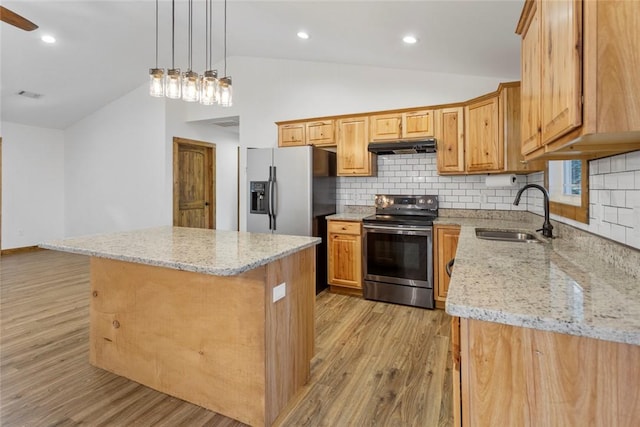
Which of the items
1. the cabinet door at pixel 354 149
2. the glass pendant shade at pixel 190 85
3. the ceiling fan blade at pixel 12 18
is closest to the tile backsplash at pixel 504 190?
the cabinet door at pixel 354 149

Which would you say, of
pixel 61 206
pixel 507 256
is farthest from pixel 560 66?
pixel 61 206

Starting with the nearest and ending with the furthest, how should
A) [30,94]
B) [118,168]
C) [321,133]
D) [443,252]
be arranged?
[443,252], [321,133], [30,94], [118,168]

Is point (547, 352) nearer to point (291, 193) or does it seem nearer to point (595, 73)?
point (595, 73)

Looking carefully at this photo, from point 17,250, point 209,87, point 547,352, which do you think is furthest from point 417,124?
point 17,250

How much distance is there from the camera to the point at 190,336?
1.94m

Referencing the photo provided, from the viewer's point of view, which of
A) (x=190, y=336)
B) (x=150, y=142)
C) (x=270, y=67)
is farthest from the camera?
(x=150, y=142)

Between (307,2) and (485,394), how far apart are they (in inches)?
117

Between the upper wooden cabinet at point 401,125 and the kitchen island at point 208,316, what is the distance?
7.43 feet

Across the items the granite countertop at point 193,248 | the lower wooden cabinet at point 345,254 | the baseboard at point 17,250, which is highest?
the granite countertop at point 193,248

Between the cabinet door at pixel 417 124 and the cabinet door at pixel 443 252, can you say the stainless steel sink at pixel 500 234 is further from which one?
the cabinet door at pixel 417 124

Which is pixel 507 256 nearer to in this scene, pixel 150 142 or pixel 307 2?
pixel 307 2

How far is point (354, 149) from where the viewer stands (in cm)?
412

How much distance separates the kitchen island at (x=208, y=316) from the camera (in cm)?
174

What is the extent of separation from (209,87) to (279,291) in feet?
5.03
